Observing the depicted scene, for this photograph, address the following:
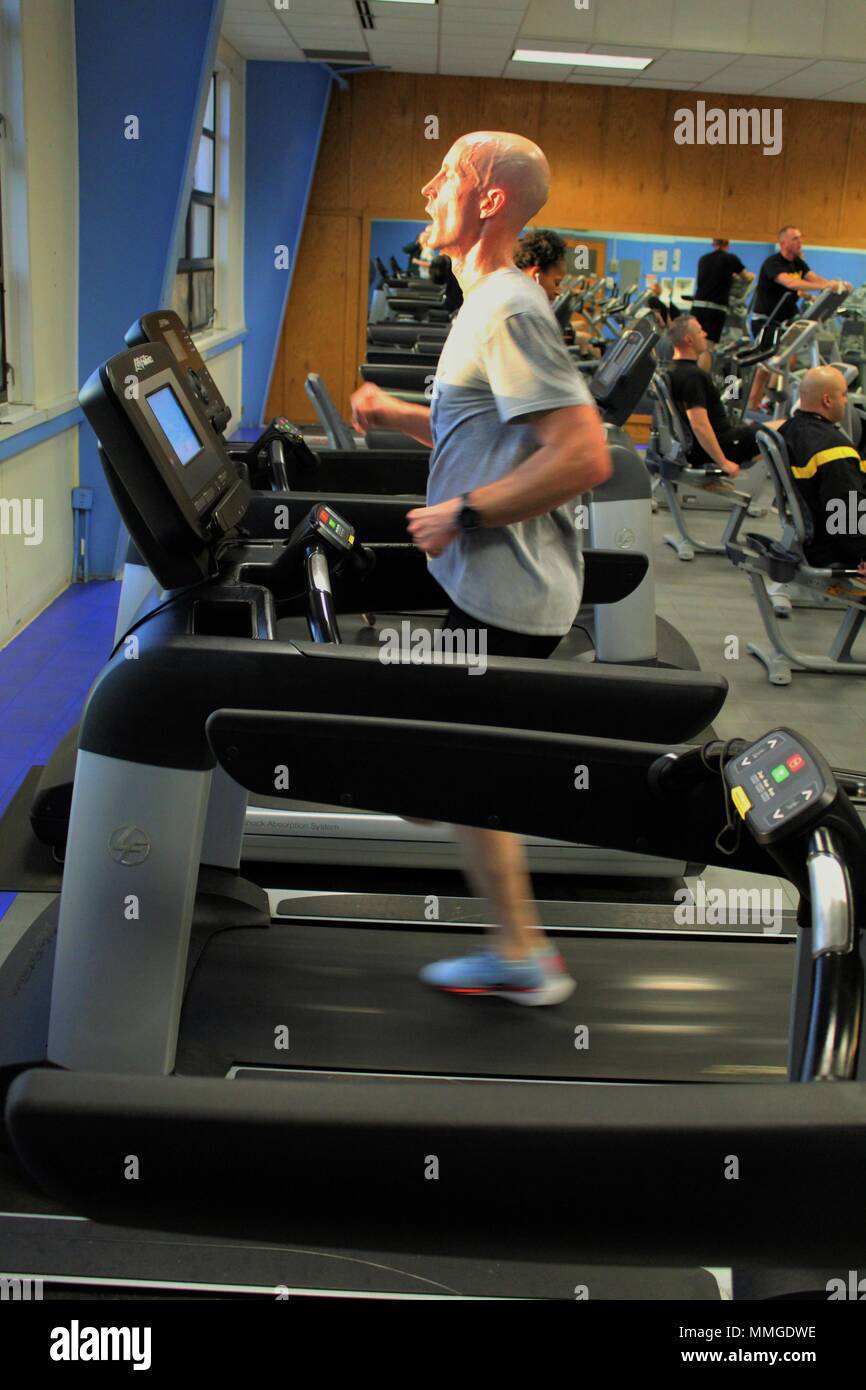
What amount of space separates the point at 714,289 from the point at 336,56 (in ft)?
11.2

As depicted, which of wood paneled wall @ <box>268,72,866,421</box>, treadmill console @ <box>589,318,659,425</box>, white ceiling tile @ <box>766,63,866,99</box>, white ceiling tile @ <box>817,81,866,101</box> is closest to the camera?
treadmill console @ <box>589,318,659,425</box>

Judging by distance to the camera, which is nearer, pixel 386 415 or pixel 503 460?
pixel 503 460

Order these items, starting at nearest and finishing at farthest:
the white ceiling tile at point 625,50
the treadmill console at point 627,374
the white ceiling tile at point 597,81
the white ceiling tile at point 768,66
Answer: the treadmill console at point 627,374 → the white ceiling tile at point 625,50 → the white ceiling tile at point 768,66 → the white ceiling tile at point 597,81

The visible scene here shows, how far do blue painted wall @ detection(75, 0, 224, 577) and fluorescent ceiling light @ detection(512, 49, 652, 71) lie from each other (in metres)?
5.23

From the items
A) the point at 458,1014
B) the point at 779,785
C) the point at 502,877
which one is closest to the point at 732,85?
the point at 502,877

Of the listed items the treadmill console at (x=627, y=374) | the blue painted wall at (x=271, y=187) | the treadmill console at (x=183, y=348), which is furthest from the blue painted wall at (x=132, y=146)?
the blue painted wall at (x=271, y=187)

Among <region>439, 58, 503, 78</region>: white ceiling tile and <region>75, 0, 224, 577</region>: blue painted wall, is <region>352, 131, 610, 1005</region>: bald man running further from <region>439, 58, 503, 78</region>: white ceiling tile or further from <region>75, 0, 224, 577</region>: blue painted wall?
<region>439, 58, 503, 78</region>: white ceiling tile

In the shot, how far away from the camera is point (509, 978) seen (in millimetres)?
2182

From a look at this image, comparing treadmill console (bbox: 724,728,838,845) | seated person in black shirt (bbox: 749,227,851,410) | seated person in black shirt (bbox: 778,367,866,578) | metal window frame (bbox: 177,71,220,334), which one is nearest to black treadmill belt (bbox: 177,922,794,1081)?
treadmill console (bbox: 724,728,838,845)

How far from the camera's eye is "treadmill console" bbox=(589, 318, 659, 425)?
154 inches

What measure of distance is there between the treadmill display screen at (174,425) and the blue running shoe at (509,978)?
3.30 feet

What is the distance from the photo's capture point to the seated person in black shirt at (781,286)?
9.38 metres

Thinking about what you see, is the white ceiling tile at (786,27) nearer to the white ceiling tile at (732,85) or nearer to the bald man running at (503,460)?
the white ceiling tile at (732,85)

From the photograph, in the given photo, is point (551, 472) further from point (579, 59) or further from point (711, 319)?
point (579, 59)
